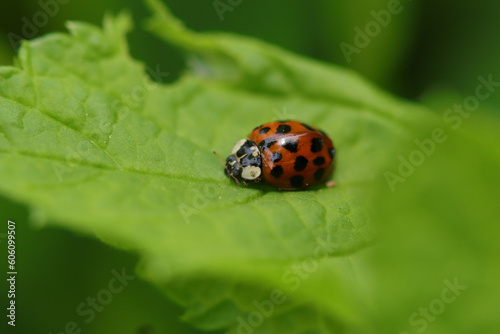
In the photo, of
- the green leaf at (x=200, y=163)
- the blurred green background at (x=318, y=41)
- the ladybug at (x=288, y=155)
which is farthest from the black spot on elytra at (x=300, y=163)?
the blurred green background at (x=318, y=41)

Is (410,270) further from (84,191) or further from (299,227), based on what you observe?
(84,191)

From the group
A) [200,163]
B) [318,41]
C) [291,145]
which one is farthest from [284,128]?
[318,41]

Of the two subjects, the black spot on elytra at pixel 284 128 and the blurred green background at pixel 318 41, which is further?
the blurred green background at pixel 318 41

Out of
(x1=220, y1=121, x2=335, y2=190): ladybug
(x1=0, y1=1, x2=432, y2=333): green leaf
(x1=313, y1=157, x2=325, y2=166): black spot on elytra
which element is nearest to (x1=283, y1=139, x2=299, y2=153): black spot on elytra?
(x1=220, y1=121, x2=335, y2=190): ladybug

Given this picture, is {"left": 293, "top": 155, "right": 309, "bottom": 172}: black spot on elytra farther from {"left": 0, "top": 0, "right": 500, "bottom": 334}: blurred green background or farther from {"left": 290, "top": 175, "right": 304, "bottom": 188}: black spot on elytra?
{"left": 0, "top": 0, "right": 500, "bottom": 334}: blurred green background

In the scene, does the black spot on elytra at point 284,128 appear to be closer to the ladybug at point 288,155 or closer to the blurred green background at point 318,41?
the ladybug at point 288,155

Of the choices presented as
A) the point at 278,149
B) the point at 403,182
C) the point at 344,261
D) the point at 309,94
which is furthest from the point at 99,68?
the point at 403,182

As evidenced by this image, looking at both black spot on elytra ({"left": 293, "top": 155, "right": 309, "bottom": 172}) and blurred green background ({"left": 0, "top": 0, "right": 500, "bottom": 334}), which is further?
blurred green background ({"left": 0, "top": 0, "right": 500, "bottom": 334})

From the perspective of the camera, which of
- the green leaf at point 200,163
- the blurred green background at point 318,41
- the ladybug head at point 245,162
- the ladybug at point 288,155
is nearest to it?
the green leaf at point 200,163

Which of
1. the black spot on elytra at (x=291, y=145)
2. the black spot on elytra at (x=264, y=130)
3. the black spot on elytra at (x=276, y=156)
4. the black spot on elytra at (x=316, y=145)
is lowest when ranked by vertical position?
the black spot on elytra at (x=276, y=156)
